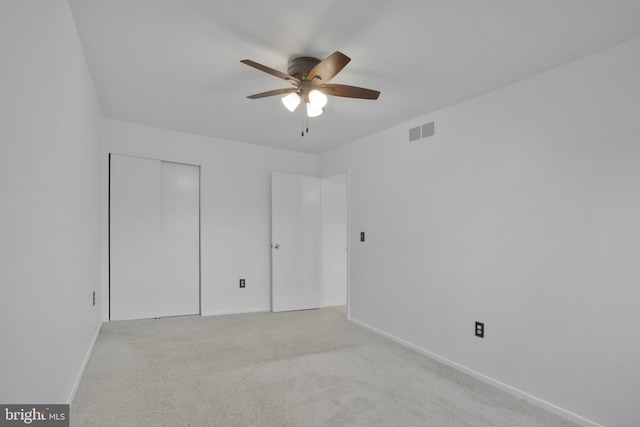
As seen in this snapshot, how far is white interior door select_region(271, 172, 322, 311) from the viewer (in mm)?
4594

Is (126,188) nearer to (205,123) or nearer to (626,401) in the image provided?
(205,123)

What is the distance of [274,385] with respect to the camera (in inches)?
92.7

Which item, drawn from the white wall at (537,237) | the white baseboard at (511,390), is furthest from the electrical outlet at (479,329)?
the white baseboard at (511,390)

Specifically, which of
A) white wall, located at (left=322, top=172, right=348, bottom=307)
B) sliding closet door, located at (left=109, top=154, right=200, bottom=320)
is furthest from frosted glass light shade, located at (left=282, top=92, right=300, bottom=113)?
white wall, located at (left=322, top=172, right=348, bottom=307)

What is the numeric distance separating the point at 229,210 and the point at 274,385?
2644 millimetres

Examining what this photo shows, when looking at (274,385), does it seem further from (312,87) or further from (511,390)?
(312,87)

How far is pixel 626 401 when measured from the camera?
1.86 metres

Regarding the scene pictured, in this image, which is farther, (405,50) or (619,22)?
(405,50)

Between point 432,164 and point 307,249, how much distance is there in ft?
7.82

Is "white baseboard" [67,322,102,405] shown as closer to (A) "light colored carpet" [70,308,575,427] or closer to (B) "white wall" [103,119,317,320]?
(A) "light colored carpet" [70,308,575,427]

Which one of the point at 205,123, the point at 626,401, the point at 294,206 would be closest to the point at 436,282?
the point at 626,401

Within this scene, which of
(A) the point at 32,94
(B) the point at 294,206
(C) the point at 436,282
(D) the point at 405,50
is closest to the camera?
(A) the point at 32,94

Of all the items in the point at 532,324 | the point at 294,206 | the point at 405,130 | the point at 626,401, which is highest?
the point at 405,130

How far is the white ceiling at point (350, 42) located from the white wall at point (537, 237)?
29 cm
